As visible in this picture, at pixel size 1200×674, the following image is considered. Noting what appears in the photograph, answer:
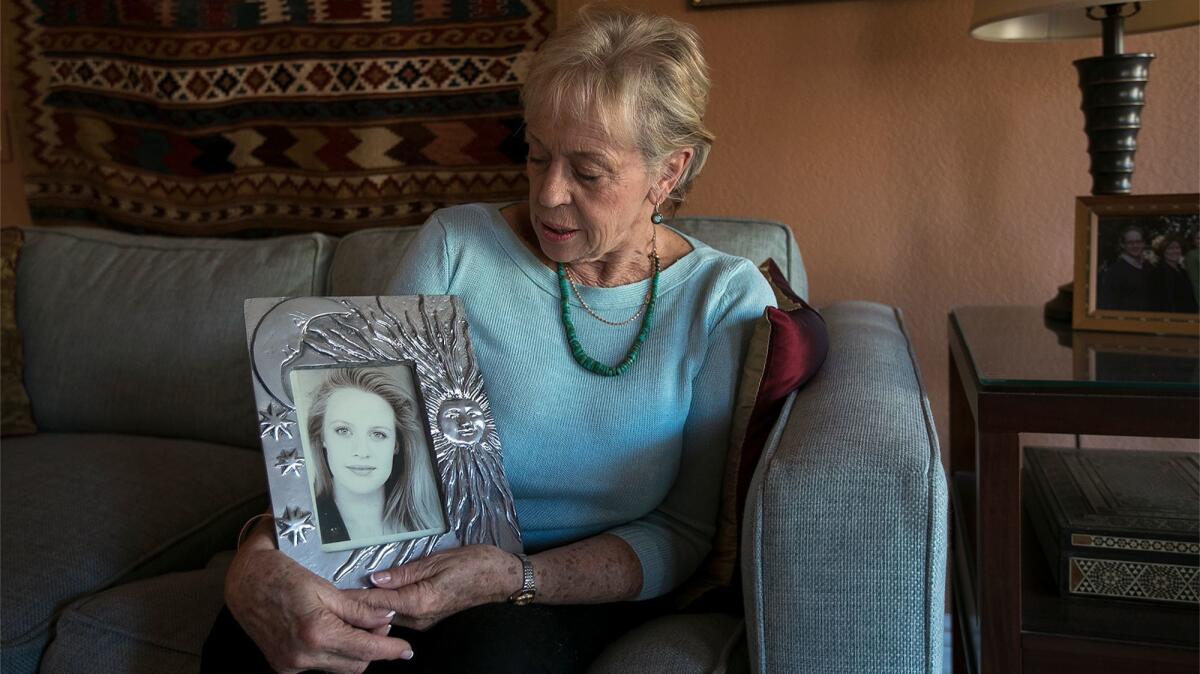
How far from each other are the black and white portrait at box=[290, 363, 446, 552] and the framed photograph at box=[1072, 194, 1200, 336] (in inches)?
40.5

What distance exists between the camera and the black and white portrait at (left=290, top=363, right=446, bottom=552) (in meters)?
0.98

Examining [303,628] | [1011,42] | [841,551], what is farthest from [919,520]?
[1011,42]

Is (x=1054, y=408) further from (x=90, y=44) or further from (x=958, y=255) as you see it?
(x=90, y=44)

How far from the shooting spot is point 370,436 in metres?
1.02

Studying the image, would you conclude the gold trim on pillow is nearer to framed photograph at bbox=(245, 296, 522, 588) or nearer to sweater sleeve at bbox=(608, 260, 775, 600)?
framed photograph at bbox=(245, 296, 522, 588)

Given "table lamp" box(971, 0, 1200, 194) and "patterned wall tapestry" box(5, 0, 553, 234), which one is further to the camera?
"patterned wall tapestry" box(5, 0, 553, 234)

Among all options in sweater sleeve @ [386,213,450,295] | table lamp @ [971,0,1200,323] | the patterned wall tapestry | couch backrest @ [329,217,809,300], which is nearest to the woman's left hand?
sweater sleeve @ [386,213,450,295]

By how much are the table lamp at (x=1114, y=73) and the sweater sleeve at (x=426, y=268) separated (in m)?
0.91

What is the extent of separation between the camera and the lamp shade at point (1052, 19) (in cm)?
141

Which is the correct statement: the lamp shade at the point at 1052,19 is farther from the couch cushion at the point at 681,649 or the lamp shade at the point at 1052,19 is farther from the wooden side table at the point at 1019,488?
the couch cushion at the point at 681,649

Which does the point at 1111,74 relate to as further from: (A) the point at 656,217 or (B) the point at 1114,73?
(A) the point at 656,217

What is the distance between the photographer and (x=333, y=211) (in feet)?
7.07

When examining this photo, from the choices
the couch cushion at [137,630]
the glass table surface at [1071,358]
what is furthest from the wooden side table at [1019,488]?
the couch cushion at [137,630]

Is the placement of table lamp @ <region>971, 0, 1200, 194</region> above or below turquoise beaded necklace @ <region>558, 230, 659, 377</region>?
above
